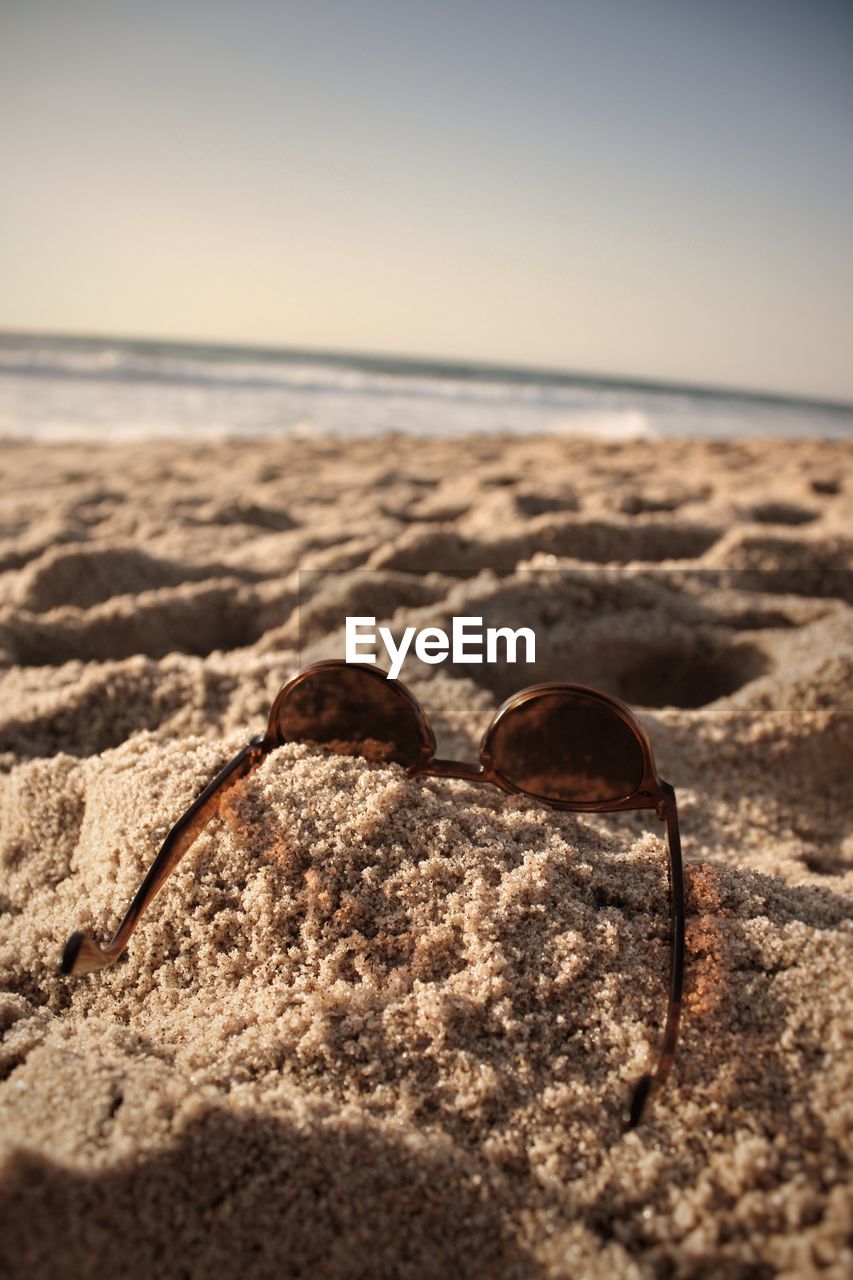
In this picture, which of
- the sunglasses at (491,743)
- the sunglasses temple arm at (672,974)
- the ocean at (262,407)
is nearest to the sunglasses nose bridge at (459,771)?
the sunglasses at (491,743)

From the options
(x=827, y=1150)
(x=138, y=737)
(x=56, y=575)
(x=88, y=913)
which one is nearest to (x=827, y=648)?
(x=827, y=1150)

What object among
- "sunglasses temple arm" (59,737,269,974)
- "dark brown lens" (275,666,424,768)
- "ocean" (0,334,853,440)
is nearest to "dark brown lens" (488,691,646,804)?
"dark brown lens" (275,666,424,768)

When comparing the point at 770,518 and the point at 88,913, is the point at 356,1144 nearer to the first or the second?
the point at 88,913

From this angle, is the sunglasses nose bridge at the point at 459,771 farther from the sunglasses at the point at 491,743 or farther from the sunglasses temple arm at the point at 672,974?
the sunglasses temple arm at the point at 672,974

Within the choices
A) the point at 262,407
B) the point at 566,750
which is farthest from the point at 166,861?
the point at 262,407

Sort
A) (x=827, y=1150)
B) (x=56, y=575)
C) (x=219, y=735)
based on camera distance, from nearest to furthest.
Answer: (x=827, y=1150)
(x=219, y=735)
(x=56, y=575)

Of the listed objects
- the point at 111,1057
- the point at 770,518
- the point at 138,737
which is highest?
the point at 770,518

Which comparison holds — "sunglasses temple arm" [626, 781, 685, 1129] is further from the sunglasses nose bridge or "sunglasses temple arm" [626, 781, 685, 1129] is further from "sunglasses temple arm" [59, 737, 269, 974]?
"sunglasses temple arm" [59, 737, 269, 974]
